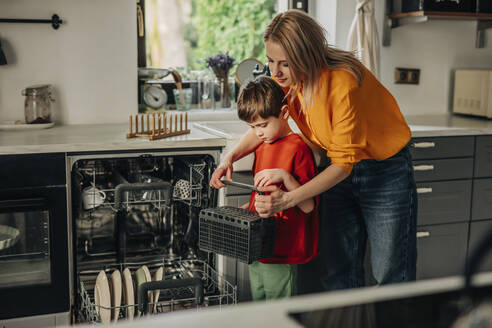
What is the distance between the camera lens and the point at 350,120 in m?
1.71

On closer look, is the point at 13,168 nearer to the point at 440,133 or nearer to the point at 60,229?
the point at 60,229

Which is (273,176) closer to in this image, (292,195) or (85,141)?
(292,195)

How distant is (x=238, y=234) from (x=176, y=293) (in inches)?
28.4

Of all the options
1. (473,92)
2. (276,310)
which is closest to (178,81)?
(473,92)

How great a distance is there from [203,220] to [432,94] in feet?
7.03

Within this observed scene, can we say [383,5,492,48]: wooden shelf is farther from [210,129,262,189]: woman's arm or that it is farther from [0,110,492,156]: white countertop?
[210,129,262,189]: woman's arm

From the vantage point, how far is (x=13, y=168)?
215 cm

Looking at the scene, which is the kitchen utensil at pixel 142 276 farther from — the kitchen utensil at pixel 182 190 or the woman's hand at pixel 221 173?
the woman's hand at pixel 221 173

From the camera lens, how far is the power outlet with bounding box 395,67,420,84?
11.1 feet

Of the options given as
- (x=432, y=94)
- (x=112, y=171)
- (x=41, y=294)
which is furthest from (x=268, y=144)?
(x=432, y=94)

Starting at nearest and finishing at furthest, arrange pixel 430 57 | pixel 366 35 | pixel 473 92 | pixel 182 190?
pixel 182 190 → pixel 366 35 → pixel 473 92 → pixel 430 57

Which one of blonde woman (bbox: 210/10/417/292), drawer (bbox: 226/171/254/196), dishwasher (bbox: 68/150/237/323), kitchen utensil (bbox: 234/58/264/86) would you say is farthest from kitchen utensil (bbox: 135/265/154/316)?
kitchen utensil (bbox: 234/58/264/86)

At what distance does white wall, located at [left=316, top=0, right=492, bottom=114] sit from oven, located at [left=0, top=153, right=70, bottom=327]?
6.08 ft

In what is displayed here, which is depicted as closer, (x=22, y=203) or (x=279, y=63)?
(x=279, y=63)
